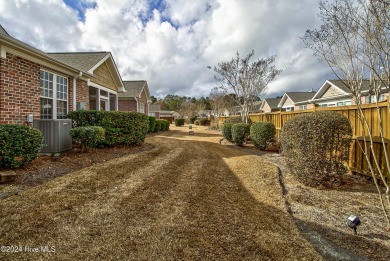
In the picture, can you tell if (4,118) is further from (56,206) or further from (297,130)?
(297,130)

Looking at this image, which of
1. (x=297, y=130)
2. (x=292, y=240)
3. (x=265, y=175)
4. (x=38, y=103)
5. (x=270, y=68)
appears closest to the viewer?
(x=292, y=240)

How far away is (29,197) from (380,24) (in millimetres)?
6113

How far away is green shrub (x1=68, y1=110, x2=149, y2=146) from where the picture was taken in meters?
8.21

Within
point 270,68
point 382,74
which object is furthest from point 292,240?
point 270,68

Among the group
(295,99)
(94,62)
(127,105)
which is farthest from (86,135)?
(295,99)

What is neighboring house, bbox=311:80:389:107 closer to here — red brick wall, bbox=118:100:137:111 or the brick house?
red brick wall, bbox=118:100:137:111

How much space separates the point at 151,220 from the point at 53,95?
7.57 m

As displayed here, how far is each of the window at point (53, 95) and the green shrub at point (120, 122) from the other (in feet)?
2.01

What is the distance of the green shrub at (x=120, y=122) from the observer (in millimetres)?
8211

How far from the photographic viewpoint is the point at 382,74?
3.12m

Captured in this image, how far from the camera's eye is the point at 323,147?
175 inches

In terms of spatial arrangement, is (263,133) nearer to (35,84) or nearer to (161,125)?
(35,84)

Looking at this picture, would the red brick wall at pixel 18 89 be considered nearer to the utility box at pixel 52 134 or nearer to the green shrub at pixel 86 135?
the utility box at pixel 52 134

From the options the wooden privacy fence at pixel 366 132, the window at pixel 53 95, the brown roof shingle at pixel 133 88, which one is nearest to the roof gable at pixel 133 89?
the brown roof shingle at pixel 133 88
